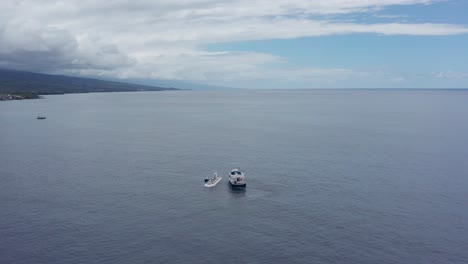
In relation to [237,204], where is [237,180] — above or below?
above

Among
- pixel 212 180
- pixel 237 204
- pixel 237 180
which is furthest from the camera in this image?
pixel 212 180

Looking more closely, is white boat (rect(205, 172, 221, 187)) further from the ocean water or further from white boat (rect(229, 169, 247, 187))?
white boat (rect(229, 169, 247, 187))

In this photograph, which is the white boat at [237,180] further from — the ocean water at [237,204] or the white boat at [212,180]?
the white boat at [212,180]

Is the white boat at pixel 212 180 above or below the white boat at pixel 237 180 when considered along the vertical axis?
below

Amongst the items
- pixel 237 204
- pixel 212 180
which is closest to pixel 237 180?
pixel 212 180

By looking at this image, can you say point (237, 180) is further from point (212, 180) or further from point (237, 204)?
point (237, 204)

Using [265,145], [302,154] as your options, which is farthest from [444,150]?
[265,145]

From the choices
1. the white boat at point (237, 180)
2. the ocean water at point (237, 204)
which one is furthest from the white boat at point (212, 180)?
the white boat at point (237, 180)

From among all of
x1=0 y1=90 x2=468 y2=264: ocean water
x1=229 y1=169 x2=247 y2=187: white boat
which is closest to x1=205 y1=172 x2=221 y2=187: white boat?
x1=0 y1=90 x2=468 y2=264: ocean water

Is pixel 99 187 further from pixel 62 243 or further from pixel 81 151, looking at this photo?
pixel 81 151

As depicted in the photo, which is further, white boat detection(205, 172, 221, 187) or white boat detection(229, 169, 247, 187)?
white boat detection(205, 172, 221, 187)

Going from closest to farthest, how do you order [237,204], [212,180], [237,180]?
[237,204] → [237,180] → [212,180]
